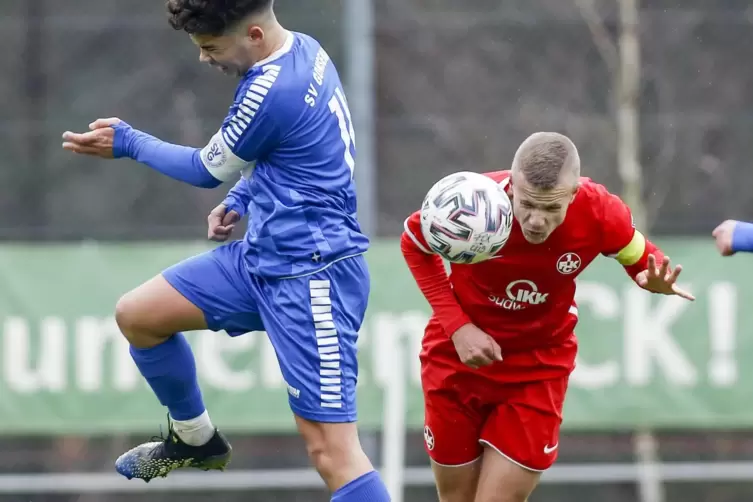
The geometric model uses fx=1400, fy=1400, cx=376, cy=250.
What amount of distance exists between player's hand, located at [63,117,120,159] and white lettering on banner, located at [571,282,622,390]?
394cm

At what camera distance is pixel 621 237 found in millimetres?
4984

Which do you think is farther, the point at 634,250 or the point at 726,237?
the point at 634,250

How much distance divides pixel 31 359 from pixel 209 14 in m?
3.97

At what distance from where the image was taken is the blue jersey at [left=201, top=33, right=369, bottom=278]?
15.3 feet

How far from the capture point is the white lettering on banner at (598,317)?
8070 millimetres

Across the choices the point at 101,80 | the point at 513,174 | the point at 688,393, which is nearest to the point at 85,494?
the point at 101,80

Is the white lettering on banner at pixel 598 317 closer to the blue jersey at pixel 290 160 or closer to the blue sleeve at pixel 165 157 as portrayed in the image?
the blue jersey at pixel 290 160

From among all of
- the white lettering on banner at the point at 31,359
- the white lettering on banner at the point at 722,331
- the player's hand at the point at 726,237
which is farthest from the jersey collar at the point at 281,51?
the white lettering on banner at the point at 722,331

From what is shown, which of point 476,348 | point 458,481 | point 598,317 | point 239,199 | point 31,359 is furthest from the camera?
point 598,317

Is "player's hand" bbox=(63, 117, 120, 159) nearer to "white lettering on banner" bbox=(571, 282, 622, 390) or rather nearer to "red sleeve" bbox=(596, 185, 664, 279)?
"red sleeve" bbox=(596, 185, 664, 279)

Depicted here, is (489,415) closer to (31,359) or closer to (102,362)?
(102,362)

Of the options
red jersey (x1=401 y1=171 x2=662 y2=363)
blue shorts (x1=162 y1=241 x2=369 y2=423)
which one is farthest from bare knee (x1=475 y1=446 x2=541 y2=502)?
blue shorts (x1=162 y1=241 x2=369 y2=423)

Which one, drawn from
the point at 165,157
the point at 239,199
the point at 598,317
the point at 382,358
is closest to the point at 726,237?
the point at 239,199

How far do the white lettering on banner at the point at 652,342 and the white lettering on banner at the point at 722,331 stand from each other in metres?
0.13
